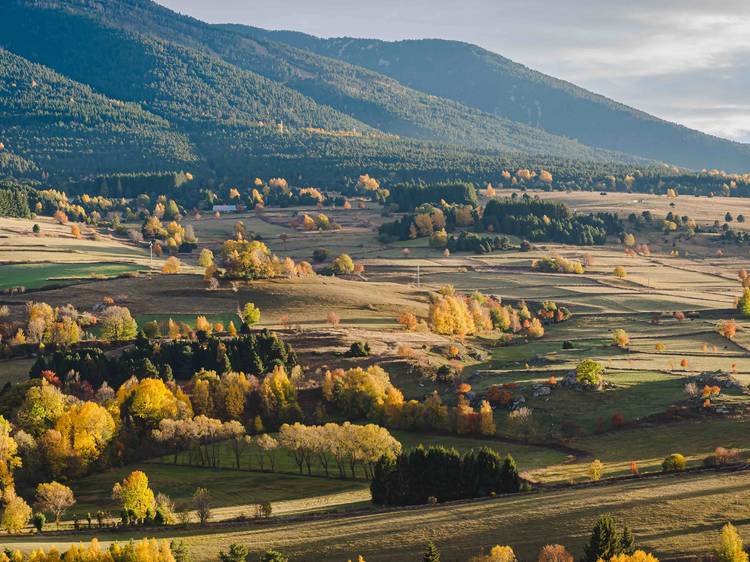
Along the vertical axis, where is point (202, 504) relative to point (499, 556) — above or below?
below

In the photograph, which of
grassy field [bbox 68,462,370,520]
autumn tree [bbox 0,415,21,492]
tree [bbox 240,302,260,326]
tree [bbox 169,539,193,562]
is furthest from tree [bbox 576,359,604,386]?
autumn tree [bbox 0,415,21,492]

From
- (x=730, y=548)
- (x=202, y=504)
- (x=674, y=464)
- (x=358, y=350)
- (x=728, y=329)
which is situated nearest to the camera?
(x=730, y=548)

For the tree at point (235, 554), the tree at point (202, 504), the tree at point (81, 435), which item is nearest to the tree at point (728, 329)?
the tree at point (202, 504)

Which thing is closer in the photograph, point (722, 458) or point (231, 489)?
point (722, 458)

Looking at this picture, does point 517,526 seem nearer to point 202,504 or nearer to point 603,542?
point 603,542

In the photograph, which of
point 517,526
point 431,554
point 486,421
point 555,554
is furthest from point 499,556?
point 486,421

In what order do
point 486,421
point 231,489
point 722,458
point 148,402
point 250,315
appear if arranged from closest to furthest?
point 722,458 → point 231,489 → point 486,421 → point 148,402 → point 250,315

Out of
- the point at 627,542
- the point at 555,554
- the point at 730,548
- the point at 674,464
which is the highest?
the point at 730,548

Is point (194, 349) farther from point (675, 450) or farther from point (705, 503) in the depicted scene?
point (705, 503)
